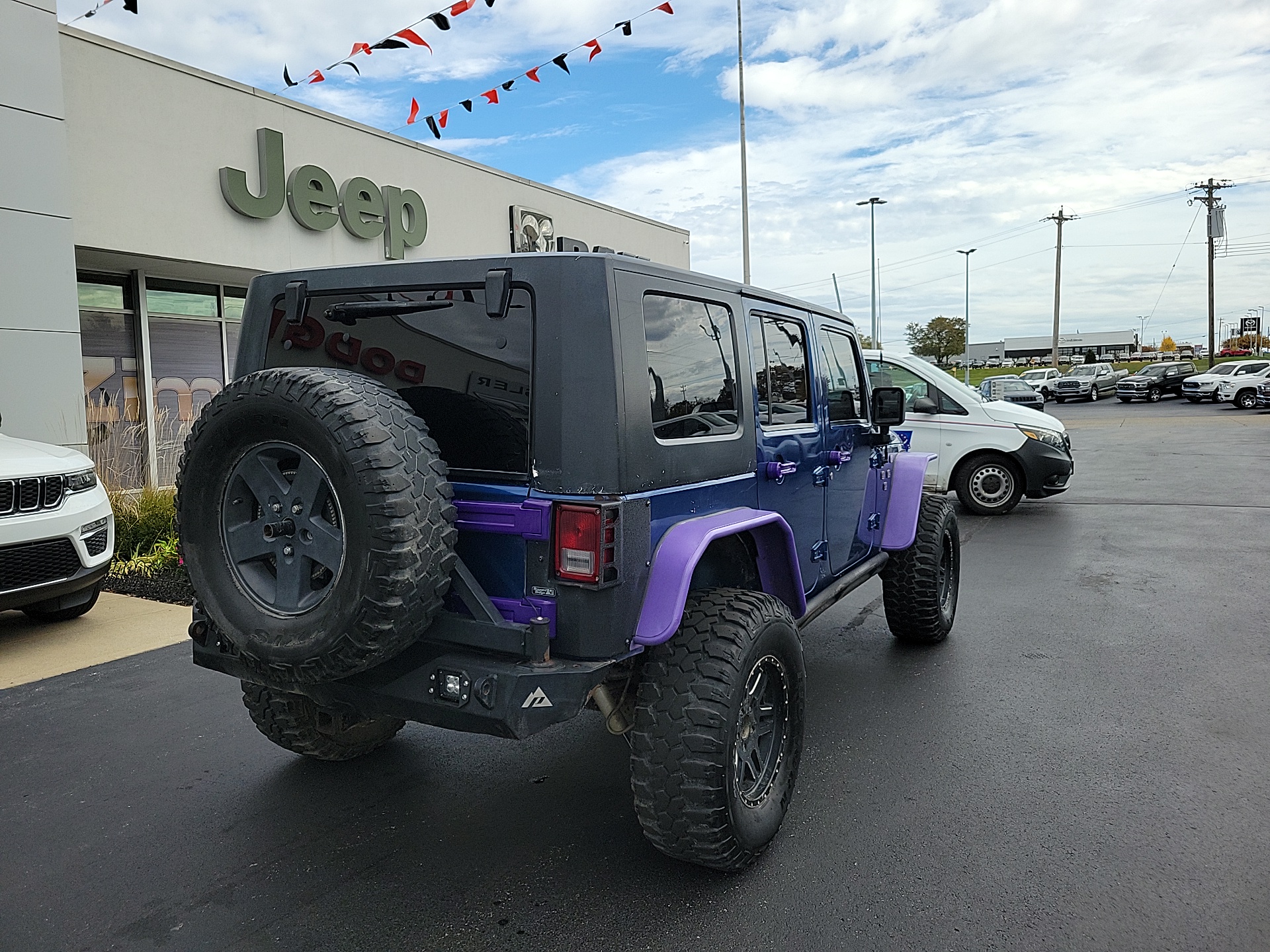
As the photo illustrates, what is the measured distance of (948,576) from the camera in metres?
5.92

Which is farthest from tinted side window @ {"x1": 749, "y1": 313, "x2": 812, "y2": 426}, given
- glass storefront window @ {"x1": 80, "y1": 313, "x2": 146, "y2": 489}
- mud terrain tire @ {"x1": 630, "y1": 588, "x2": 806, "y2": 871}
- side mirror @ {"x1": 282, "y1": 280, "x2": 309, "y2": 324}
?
glass storefront window @ {"x1": 80, "y1": 313, "x2": 146, "y2": 489}

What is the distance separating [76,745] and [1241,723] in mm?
5429

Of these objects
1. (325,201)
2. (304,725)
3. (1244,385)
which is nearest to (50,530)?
(304,725)

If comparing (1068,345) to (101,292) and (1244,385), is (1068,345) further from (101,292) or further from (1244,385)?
(101,292)

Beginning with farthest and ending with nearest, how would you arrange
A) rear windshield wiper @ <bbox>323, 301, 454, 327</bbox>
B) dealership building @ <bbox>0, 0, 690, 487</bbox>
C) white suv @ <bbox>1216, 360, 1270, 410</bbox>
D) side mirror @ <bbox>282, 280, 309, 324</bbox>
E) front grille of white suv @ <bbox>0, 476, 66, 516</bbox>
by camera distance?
white suv @ <bbox>1216, 360, 1270, 410</bbox> → dealership building @ <bbox>0, 0, 690, 487</bbox> → front grille of white suv @ <bbox>0, 476, 66, 516</bbox> → side mirror @ <bbox>282, 280, 309, 324</bbox> → rear windshield wiper @ <bbox>323, 301, 454, 327</bbox>

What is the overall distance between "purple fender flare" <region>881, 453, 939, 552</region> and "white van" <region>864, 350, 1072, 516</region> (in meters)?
5.19

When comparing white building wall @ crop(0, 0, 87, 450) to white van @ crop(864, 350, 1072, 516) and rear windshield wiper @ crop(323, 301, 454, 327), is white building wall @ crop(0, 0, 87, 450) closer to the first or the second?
rear windshield wiper @ crop(323, 301, 454, 327)

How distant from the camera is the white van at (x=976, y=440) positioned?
1065cm

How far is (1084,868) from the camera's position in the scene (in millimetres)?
3068

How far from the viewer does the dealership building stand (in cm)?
859

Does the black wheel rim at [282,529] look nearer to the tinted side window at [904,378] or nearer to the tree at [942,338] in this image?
the tinted side window at [904,378]

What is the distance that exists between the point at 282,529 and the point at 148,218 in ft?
33.9

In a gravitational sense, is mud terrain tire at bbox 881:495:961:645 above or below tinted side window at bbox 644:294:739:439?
below

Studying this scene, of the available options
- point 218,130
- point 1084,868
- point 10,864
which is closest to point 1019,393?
point 218,130
